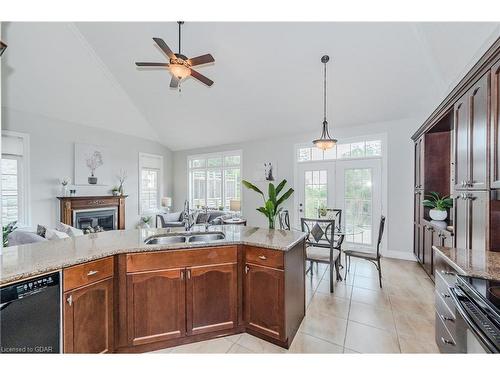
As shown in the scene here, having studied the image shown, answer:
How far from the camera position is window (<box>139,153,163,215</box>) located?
7.04m

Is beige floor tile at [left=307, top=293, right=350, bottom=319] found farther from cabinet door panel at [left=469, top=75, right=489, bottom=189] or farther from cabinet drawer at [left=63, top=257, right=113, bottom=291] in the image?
cabinet drawer at [left=63, top=257, right=113, bottom=291]

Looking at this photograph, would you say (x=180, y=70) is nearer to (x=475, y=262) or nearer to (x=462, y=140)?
(x=462, y=140)

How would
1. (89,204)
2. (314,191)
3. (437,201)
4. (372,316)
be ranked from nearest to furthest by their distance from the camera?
(372,316)
(437,201)
(314,191)
(89,204)

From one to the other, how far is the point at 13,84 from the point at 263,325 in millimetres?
6090

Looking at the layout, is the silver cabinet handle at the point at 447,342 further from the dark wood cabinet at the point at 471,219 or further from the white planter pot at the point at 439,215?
the white planter pot at the point at 439,215

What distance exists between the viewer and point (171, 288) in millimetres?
1866

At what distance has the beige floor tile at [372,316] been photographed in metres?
2.30

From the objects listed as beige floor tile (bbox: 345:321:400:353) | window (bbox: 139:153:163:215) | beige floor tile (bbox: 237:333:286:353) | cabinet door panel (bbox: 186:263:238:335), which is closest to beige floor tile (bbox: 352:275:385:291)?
beige floor tile (bbox: 345:321:400:353)

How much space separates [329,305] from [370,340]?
25.7 inches

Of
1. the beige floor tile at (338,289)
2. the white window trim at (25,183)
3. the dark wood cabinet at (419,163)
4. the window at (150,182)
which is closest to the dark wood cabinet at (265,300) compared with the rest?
the beige floor tile at (338,289)

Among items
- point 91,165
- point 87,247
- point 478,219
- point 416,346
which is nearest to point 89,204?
point 91,165

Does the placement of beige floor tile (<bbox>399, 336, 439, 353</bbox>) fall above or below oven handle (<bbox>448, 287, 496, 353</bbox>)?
below

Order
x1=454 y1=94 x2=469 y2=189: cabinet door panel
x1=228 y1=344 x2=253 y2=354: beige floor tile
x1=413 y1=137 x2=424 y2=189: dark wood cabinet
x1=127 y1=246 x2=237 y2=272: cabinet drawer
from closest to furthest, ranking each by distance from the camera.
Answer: x1=127 y1=246 x2=237 y2=272: cabinet drawer
x1=228 y1=344 x2=253 y2=354: beige floor tile
x1=454 y1=94 x2=469 y2=189: cabinet door panel
x1=413 y1=137 x2=424 y2=189: dark wood cabinet

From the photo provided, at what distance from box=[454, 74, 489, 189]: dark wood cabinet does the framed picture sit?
7027 mm
